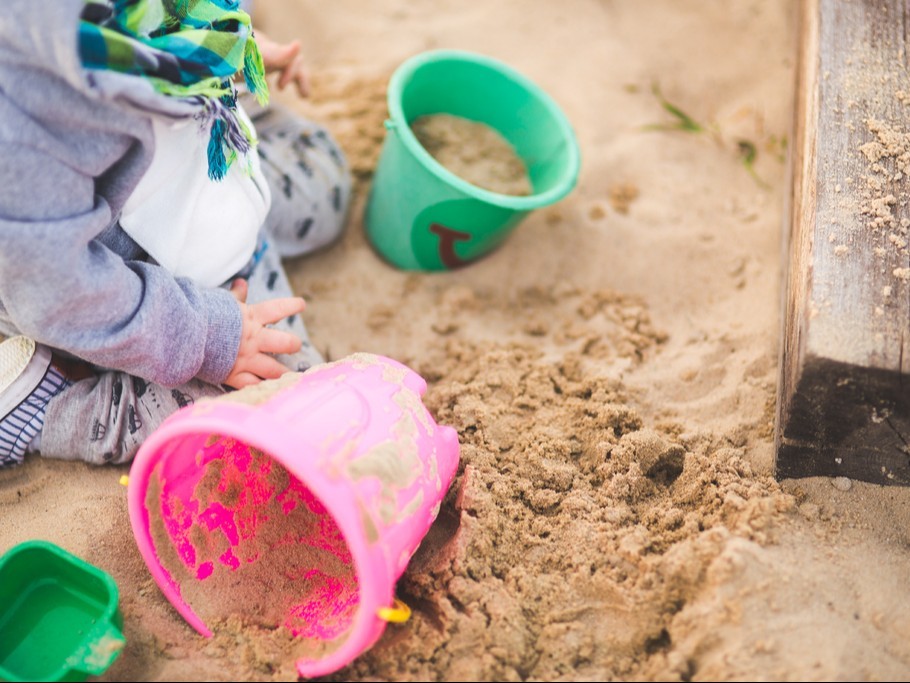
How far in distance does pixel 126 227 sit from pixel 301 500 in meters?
0.53

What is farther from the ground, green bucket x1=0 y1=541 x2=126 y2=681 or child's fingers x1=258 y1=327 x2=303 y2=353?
child's fingers x1=258 y1=327 x2=303 y2=353

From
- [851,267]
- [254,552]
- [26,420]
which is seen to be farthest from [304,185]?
[851,267]

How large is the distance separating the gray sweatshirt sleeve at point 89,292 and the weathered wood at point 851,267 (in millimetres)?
932

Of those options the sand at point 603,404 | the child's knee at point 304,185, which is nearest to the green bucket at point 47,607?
the sand at point 603,404

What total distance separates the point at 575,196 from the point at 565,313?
362 millimetres

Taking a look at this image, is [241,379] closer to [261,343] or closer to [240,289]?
[261,343]

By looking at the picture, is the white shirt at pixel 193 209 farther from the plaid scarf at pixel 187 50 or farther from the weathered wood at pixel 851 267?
the weathered wood at pixel 851 267

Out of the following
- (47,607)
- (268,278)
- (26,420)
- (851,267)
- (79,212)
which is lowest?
(47,607)

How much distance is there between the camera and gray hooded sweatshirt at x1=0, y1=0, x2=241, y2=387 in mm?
977

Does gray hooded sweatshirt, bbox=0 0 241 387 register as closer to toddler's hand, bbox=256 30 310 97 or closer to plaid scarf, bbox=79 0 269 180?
plaid scarf, bbox=79 0 269 180

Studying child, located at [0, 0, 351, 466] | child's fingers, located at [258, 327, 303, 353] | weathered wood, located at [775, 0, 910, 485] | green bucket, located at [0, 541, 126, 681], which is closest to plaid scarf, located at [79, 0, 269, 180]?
child, located at [0, 0, 351, 466]

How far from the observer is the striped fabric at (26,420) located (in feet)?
A: 4.46

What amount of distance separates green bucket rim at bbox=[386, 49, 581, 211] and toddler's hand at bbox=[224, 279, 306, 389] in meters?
0.41

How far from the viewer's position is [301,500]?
1.33 meters
